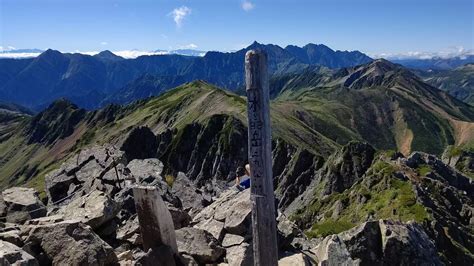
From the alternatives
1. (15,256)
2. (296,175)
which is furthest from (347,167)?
(15,256)

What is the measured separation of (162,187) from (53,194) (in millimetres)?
8897

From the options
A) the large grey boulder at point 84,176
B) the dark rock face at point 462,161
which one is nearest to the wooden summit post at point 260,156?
the large grey boulder at point 84,176

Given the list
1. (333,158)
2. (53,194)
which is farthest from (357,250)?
(333,158)

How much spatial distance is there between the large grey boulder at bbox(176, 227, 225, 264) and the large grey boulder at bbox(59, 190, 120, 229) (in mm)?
3554

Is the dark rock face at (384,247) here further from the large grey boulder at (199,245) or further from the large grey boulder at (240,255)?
the large grey boulder at (199,245)

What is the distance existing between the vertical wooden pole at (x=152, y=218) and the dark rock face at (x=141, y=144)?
13873 centimetres

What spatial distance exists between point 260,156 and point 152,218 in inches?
231

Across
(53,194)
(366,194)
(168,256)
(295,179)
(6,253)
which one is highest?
(6,253)

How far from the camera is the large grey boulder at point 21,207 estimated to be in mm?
22219

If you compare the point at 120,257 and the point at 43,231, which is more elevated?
the point at 43,231

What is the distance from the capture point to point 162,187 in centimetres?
2983

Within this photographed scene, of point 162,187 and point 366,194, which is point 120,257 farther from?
point 366,194

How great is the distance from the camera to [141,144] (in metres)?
160

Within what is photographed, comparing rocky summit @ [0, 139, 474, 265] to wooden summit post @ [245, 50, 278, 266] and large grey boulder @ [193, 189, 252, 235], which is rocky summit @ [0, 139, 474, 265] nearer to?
large grey boulder @ [193, 189, 252, 235]
